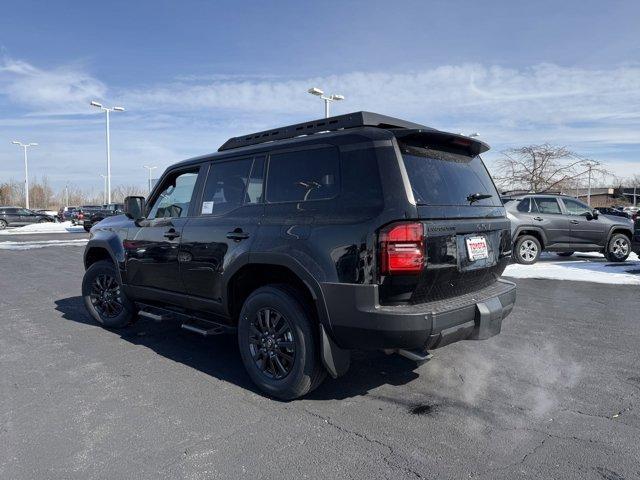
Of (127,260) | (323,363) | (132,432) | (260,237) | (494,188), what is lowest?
(132,432)

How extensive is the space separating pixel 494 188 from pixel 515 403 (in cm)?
181

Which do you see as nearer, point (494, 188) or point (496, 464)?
point (496, 464)

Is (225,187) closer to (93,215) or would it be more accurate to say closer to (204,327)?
(204,327)

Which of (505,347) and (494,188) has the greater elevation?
(494,188)

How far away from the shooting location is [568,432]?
3068mm

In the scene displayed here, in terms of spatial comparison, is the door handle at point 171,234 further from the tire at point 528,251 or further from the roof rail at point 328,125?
the tire at point 528,251

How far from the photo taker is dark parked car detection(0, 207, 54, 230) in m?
34.4

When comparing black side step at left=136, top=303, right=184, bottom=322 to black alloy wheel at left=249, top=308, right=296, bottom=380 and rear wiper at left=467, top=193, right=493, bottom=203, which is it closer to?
black alloy wheel at left=249, top=308, right=296, bottom=380

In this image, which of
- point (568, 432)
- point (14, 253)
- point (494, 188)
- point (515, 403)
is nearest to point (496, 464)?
point (568, 432)

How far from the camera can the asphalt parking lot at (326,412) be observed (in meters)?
2.71

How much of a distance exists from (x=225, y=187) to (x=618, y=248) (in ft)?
36.7

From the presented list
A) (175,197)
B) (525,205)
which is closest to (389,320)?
(175,197)

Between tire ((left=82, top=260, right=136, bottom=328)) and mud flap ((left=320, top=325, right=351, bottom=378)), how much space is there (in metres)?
3.01

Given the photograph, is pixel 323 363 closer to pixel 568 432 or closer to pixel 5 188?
pixel 568 432
